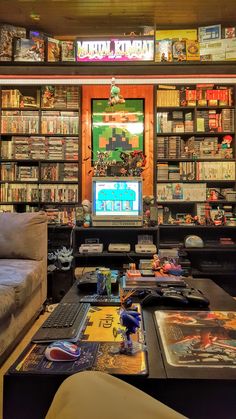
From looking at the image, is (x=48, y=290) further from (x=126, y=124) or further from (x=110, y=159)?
(x=126, y=124)

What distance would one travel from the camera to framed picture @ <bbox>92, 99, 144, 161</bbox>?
437cm

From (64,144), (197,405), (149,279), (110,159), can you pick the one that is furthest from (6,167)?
(197,405)

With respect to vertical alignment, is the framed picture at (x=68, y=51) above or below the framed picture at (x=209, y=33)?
below

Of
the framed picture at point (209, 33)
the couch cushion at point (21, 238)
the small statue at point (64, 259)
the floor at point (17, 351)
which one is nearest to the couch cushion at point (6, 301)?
the floor at point (17, 351)

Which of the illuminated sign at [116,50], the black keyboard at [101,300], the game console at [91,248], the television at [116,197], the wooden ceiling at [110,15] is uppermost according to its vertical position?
the wooden ceiling at [110,15]

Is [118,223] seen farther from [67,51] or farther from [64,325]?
[64,325]

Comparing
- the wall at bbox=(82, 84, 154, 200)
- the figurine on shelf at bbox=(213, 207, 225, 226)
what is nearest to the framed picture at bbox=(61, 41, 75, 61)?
the wall at bbox=(82, 84, 154, 200)

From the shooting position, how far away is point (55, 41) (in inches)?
156

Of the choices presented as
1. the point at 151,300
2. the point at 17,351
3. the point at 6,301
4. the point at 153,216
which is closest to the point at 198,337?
the point at 151,300

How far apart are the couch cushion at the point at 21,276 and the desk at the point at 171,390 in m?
1.42

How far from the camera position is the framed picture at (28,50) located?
382 cm

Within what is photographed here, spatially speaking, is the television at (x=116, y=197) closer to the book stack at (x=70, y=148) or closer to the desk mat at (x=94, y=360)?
the book stack at (x=70, y=148)

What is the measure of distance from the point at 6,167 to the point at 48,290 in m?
1.65

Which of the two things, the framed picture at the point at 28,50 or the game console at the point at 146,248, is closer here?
the game console at the point at 146,248
